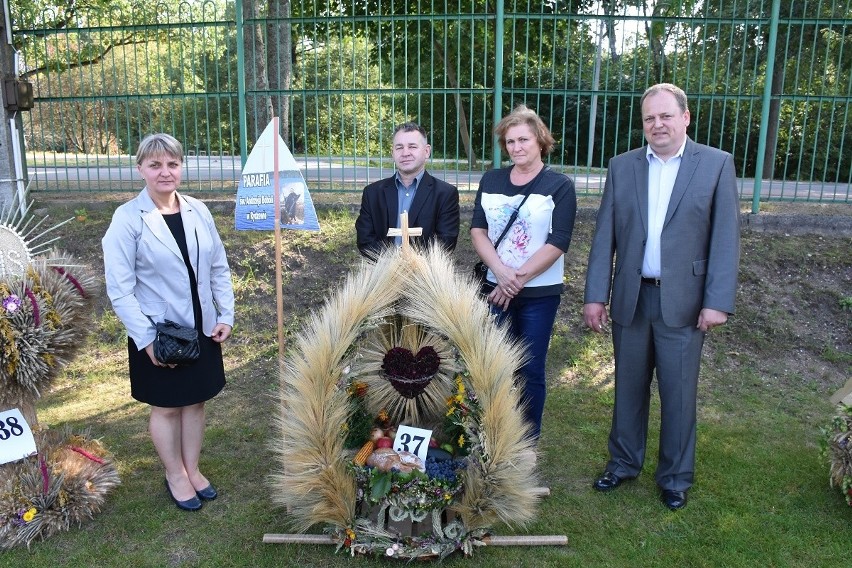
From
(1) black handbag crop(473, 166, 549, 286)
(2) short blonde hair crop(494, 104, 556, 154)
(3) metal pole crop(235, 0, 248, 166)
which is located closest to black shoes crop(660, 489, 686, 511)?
(1) black handbag crop(473, 166, 549, 286)

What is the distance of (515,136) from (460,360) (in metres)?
1.18

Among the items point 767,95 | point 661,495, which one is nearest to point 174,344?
point 661,495

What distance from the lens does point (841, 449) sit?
324 cm

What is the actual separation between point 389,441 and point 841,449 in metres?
2.10

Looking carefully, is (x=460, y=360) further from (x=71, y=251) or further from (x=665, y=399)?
(x=71, y=251)

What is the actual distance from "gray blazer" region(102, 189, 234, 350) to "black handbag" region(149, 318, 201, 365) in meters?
0.05

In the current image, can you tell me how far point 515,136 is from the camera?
336cm

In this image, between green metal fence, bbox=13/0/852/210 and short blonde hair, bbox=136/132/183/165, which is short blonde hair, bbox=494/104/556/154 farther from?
green metal fence, bbox=13/0/852/210

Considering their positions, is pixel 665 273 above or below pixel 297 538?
above

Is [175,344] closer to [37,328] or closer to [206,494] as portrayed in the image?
[37,328]

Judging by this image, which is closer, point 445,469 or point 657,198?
point 445,469

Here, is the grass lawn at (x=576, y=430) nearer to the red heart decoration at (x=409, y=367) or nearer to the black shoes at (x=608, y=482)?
the black shoes at (x=608, y=482)

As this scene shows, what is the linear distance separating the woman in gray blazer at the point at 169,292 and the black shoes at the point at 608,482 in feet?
6.36

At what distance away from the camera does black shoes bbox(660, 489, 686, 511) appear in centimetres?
333
